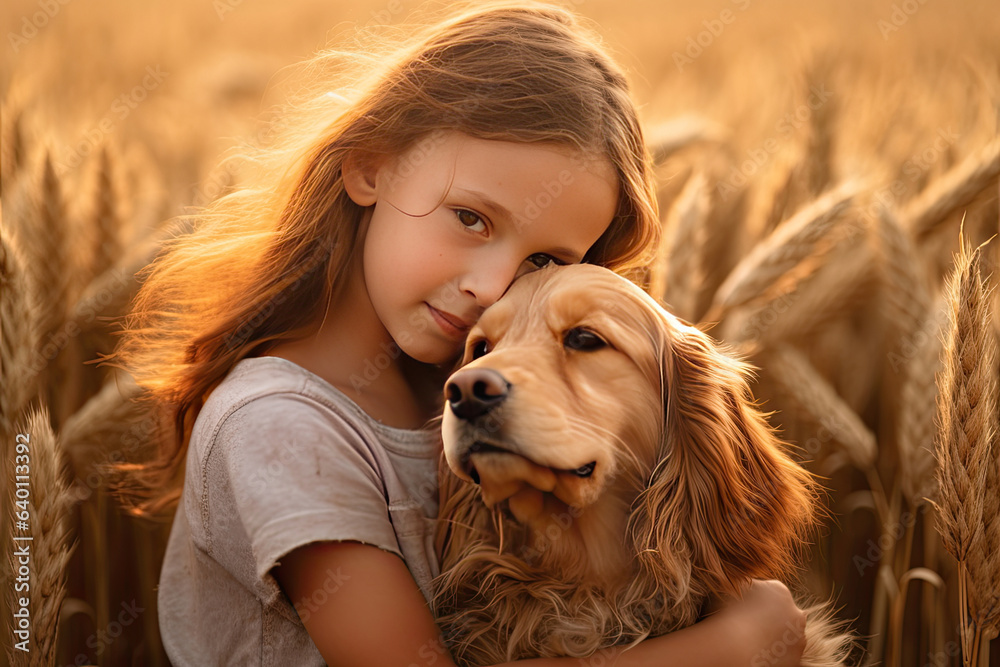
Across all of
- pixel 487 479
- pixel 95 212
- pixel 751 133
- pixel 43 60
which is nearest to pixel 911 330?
pixel 487 479

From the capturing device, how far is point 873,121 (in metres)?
3.98

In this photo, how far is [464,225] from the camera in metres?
1.68

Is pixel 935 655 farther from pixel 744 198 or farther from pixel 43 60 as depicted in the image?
pixel 43 60

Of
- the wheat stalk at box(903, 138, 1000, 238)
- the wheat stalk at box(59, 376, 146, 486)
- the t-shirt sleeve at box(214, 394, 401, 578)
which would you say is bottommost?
the wheat stalk at box(59, 376, 146, 486)

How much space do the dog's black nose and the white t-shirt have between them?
358 millimetres

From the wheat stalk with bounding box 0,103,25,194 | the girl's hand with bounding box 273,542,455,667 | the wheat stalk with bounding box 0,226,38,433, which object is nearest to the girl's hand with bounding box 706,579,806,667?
the girl's hand with bounding box 273,542,455,667

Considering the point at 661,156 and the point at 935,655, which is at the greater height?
the point at 661,156

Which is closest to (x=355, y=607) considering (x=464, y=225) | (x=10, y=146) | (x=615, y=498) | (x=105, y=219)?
(x=615, y=498)

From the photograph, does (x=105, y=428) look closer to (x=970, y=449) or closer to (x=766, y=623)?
(x=766, y=623)

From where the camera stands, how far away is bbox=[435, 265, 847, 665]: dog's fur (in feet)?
4.97

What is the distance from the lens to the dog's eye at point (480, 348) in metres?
1.66

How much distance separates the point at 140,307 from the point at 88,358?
695 mm

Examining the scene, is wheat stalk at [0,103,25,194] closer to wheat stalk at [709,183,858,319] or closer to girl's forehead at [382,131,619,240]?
girl's forehead at [382,131,619,240]

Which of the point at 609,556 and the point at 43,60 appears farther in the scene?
the point at 43,60
